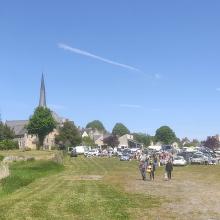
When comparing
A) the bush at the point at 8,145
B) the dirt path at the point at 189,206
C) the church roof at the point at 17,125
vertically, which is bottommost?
the dirt path at the point at 189,206

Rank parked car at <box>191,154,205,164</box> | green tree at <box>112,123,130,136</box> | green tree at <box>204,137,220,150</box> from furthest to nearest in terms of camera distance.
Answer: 1. green tree at <box>112,123,130,136</box>
2. green tree at <box>204,137,220,150</box>
3. parked car at <box>191,154,205,164</box>

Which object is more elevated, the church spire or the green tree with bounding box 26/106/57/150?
the church spire

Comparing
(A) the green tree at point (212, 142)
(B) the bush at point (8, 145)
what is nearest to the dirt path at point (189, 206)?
(B) the bush at point (8, 145)

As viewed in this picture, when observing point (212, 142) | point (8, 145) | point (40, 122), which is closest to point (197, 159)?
point (8, 145)

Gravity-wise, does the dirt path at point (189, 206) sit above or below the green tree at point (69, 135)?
below

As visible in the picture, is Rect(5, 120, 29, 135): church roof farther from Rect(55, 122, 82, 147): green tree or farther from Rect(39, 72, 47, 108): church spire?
Rect(55, 122, 82, 147): green tree

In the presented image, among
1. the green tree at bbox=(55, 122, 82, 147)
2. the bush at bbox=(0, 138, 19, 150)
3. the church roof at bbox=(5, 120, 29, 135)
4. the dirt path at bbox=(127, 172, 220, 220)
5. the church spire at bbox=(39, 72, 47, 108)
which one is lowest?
the dirt path at bbox=(127, 172, 220, 220)

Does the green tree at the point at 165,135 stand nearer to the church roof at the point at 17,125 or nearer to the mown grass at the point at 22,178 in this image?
the church roof at the point at 17,125

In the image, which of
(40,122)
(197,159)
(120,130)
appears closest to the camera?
(197,159)

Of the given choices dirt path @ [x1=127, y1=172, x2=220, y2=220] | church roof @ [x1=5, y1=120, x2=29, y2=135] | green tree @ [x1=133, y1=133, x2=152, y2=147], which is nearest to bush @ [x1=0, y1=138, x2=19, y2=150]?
church roof @ [x1=5, y1=120, x2=29, y2=135]

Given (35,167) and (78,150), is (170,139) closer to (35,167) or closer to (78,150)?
(78,150)

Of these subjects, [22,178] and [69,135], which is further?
[69,135]

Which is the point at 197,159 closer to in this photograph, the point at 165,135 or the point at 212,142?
the point at 212,142

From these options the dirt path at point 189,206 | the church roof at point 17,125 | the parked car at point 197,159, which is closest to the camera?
the dirt path at point 189,206
